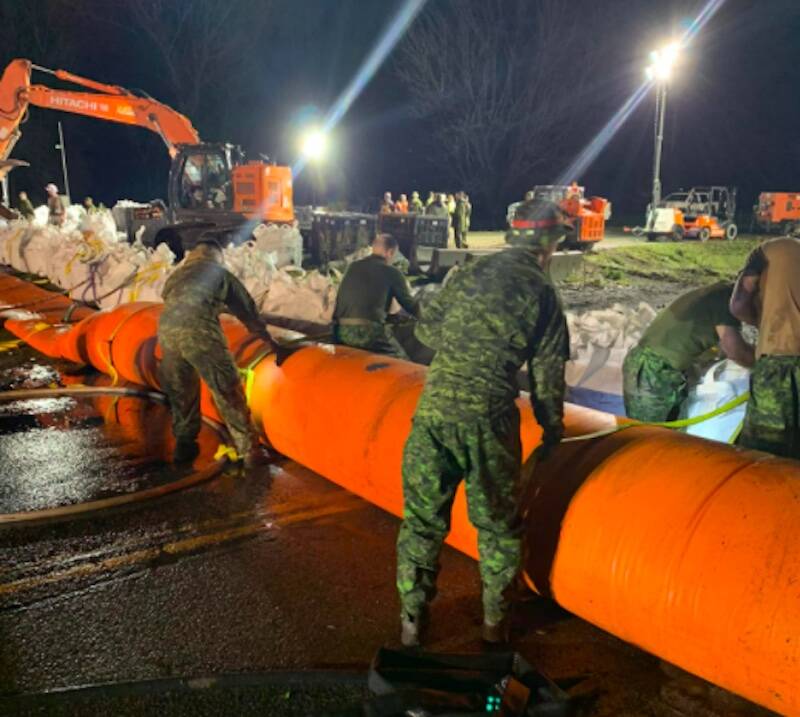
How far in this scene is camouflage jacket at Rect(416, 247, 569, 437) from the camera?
117 inches

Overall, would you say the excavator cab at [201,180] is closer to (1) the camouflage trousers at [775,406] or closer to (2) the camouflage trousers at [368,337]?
(2) the camouflage trousers at [368,337]

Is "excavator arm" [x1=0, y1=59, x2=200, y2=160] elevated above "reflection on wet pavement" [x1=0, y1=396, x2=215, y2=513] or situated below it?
above

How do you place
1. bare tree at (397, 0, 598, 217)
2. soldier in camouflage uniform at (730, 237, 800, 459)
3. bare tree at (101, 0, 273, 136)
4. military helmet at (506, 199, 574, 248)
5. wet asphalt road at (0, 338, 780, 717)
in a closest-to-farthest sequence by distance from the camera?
wet asphalt road at (0, 338, 780, 717) → military helmet at (506, 199, 574, 248) → soldier in camouflage uniform at (730, 237, 800, 459) → bare tree at (397, 0, 598, 217) → bare tree at (101, 0, 273, 136)

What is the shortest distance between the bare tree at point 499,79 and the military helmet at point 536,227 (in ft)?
124

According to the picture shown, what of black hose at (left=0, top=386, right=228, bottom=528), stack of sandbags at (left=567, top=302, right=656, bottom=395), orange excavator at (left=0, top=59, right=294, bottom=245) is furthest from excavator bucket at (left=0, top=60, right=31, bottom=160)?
stack of sandbags at (left=567, top=302, right=656, bottom=395)

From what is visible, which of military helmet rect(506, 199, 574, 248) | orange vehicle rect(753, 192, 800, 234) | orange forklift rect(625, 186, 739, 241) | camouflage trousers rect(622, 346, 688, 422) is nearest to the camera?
military helmet rect(506, 199, 574, 248)

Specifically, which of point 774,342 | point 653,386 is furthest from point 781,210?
point 774,342

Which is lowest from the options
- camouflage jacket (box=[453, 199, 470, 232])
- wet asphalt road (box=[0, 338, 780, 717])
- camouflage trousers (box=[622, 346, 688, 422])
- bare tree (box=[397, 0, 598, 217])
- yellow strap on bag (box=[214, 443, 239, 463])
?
wet asphalt road (box=[0, 338, 780, 717])

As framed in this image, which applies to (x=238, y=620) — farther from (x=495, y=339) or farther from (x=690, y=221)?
(x=690, y=221)

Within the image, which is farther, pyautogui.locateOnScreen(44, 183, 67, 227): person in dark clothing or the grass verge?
pyautogui.locateOnScreen(44, 183, 67, 227): person in dark clothing

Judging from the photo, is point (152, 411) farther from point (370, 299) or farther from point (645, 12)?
point (645, 12)

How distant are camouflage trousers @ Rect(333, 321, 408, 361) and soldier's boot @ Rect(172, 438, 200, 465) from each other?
1.62 metres

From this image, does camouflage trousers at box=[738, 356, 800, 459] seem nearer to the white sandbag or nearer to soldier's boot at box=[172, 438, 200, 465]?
the white sandbag

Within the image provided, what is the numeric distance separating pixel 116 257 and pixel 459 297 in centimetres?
1053
